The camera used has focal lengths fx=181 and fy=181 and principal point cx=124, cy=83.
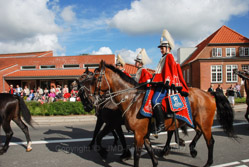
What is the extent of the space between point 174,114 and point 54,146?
12.9ft

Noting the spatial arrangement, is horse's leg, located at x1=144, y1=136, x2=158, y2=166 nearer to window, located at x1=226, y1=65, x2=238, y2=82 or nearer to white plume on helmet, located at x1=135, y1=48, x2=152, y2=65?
white plume on helmet, located at x1=135, y1=48, x2=152, y2=65

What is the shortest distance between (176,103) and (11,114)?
4785 millimetres

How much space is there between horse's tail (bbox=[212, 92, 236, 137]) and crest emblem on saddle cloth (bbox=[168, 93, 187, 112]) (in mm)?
1407

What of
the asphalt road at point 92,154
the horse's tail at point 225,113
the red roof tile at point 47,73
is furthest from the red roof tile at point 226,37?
the horse's tail at point 225,113

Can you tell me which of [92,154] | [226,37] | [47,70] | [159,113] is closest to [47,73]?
[47,70]

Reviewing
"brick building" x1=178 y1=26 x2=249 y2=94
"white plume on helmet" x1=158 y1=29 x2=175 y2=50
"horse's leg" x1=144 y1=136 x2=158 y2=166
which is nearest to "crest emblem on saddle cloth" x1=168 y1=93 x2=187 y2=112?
"horse's leg" x1=144 y1=136 x2=158 y2=166

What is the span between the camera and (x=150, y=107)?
378cm

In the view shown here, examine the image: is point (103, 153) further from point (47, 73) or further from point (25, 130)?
point (47, 73)

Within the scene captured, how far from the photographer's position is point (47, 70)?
90.6 ft

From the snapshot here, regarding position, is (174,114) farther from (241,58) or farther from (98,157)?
(241,58)

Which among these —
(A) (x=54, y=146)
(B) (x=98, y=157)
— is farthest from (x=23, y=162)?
(B) (x=98, y=157)

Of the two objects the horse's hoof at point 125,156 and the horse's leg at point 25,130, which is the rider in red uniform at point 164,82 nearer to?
the horse's hoof at point 125,156

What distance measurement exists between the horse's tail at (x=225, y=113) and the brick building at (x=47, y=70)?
20.4 meters

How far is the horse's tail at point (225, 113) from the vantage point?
4.68 metres
